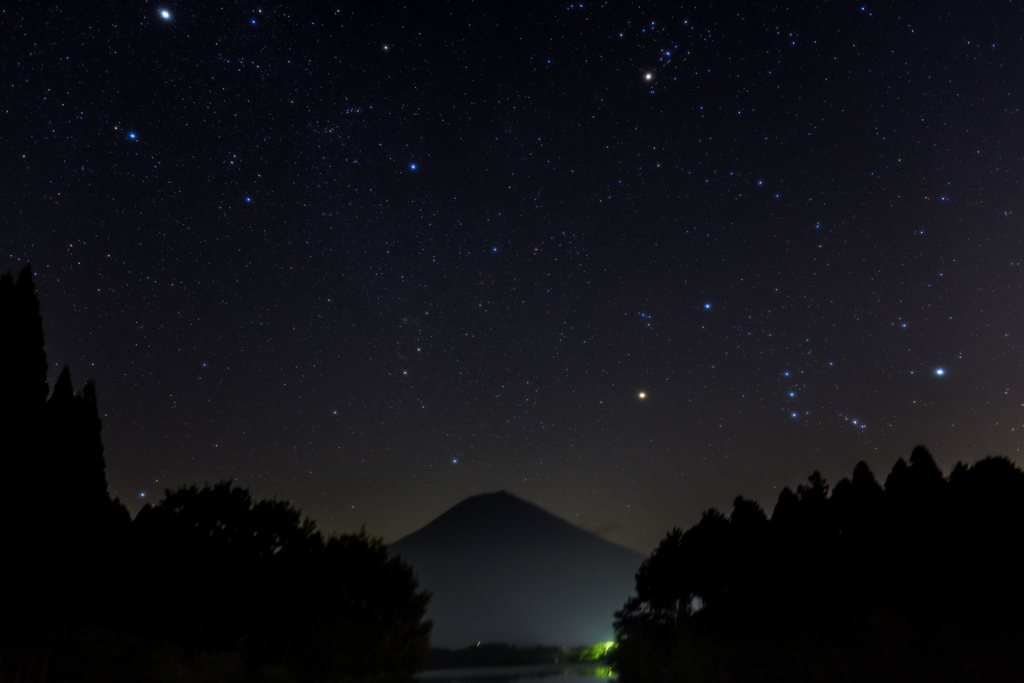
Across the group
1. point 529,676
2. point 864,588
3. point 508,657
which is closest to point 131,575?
point 864,588

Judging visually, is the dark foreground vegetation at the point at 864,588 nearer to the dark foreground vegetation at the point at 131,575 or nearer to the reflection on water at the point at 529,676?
the reflection on water at the point at 529,676

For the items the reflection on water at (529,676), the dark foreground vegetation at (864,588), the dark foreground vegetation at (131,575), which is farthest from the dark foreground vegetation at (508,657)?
the dark foreground vegetation at (131,575)

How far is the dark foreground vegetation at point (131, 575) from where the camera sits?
23.4m

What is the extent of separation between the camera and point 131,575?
2844 cm

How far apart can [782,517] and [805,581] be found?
473 cm

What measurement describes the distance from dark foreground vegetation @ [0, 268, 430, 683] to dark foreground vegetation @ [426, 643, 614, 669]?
3579 inches

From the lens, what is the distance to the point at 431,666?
124562 millimetres

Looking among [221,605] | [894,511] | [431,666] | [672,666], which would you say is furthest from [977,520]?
[431,666]

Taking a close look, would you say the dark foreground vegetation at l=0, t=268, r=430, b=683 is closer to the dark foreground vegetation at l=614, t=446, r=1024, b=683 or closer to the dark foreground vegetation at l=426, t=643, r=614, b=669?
the dark foreground vegetation at l=614, t=446, r=1024, b=683

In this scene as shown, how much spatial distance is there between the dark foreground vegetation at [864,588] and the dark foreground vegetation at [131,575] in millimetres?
19852

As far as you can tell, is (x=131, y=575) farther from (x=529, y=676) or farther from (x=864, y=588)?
(x=529, y=676)

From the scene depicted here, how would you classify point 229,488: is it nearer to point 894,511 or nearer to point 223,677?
point 223,677

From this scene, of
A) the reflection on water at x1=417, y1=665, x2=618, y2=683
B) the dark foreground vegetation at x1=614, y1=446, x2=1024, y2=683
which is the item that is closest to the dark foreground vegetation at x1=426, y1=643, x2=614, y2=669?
the reflection on water at x1=417, y1=665, x2=618, y2=683

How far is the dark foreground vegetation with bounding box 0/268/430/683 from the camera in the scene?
23391 mm
